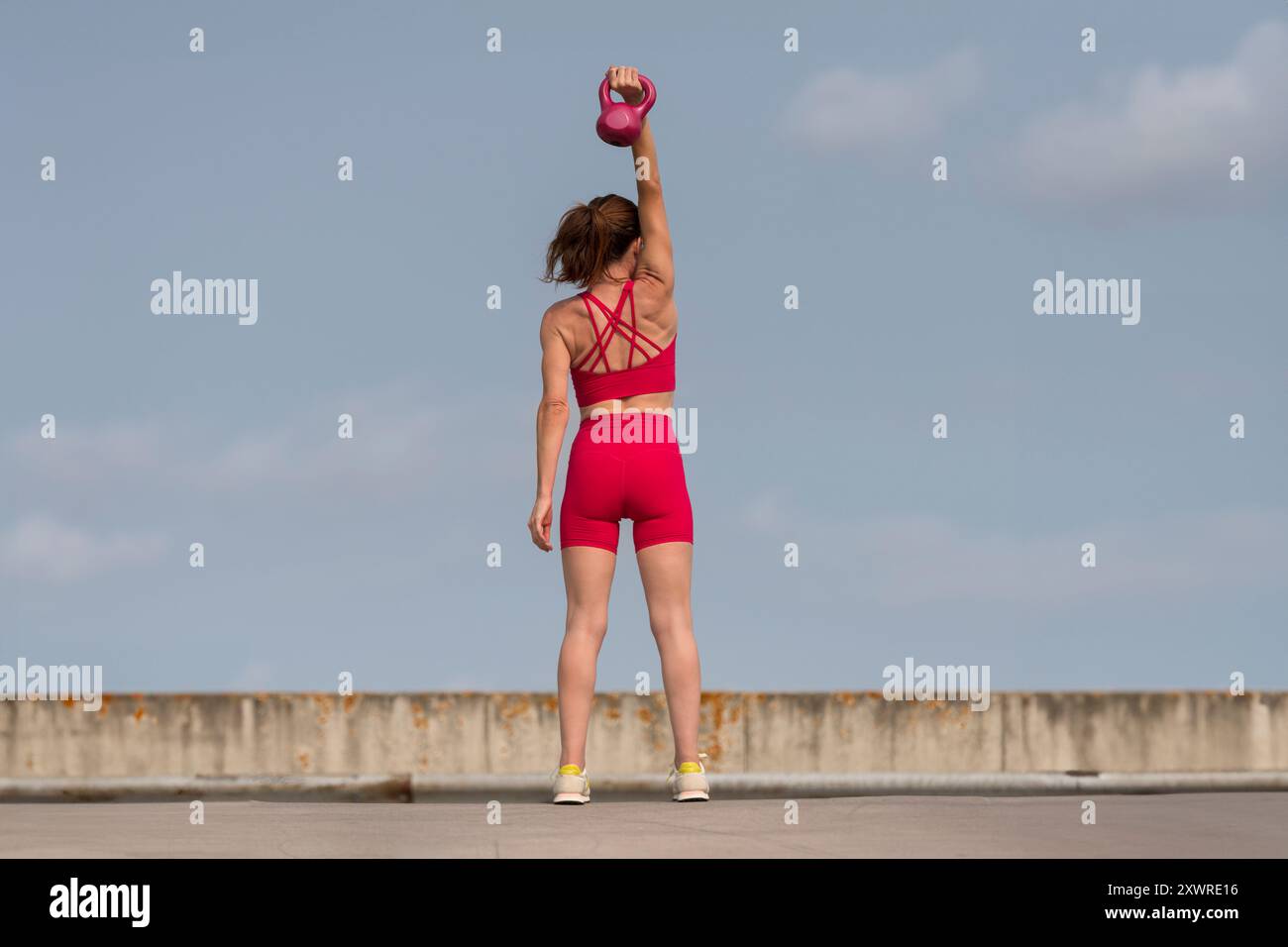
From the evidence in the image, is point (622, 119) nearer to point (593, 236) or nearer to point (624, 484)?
point (593, 236)

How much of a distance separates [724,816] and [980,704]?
3.05 meters

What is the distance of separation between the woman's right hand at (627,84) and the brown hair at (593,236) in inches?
15.6

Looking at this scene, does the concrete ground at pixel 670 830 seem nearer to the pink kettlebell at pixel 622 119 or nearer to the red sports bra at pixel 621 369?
the red sports bra at pixel 621 369

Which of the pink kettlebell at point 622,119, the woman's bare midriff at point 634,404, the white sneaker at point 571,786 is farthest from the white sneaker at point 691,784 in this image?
the pink kettlebell at point 622,119

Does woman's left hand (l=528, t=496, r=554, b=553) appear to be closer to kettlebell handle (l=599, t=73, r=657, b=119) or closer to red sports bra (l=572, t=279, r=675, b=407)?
red sports bra (l=572, t=279, r=675, b=407)

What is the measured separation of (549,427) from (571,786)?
4.35 ft

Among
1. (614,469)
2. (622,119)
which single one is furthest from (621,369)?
(622,119)

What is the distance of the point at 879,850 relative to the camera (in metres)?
5.14

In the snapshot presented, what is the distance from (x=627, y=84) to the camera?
6500mm

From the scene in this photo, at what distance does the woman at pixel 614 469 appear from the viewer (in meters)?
6.59

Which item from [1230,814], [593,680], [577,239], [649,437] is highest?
[577,239]

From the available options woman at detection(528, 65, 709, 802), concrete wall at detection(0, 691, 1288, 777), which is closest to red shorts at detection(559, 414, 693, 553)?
woman at detection(528, 65, 709, 802)
